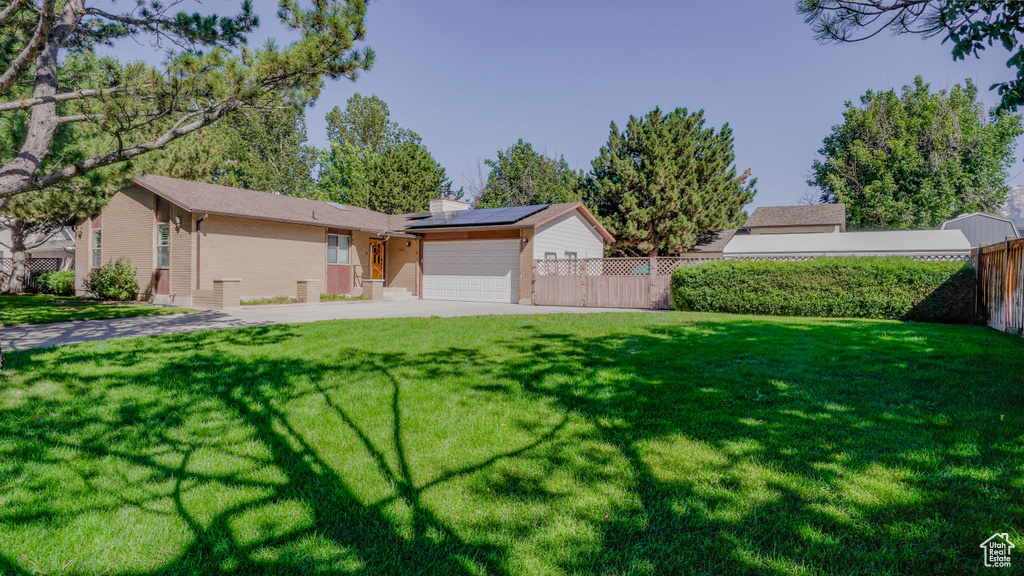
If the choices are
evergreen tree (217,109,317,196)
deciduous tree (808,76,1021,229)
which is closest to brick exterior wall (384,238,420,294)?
evergreen tree (217,109,317,196)

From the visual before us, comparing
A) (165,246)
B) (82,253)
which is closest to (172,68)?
(165,246)

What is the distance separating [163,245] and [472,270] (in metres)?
10.2

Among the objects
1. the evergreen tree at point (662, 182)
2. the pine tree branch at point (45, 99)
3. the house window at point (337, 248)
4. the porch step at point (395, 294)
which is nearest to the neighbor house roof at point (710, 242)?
the evergreen tree at point (662, 182)

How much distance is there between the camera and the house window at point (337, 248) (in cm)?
1898

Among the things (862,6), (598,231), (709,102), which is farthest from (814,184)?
(862,6)

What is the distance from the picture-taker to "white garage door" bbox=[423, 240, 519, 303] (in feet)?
60.4

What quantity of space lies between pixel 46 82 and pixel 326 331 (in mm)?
4403

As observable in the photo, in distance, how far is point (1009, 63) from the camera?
3.65m

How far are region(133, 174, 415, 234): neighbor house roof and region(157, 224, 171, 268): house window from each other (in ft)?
4.12

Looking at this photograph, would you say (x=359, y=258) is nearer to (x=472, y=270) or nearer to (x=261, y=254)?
(x=261, y=254)

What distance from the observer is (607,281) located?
16703 millimetres

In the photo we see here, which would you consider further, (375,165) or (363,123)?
(363,123)

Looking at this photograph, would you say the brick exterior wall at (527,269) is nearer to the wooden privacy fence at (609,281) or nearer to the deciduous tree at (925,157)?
the wooden privacy fence at (609,281)

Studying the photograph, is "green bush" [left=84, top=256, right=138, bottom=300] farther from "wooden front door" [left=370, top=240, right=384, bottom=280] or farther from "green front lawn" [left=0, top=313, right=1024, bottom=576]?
"green front lawn" [left=0, top=313, right=1024, bottom=576]
